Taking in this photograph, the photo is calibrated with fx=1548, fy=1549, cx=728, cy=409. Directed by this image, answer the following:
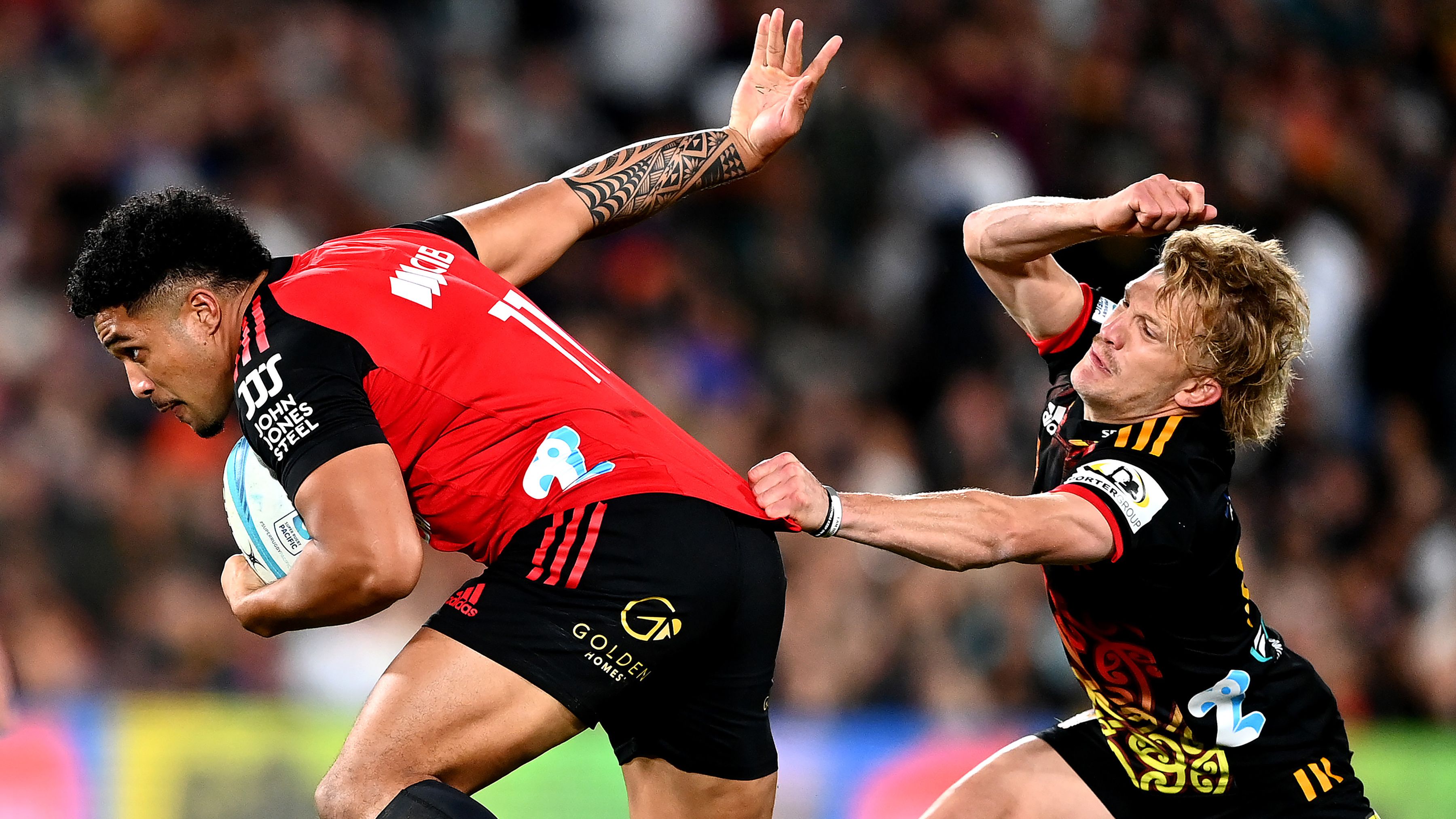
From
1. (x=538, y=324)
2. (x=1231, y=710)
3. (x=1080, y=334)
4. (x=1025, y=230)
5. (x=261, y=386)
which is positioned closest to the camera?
(x=261, y=386)

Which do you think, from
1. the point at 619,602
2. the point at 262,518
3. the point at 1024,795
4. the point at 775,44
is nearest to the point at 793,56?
the point at 775,44

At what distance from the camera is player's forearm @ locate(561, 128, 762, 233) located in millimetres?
4422

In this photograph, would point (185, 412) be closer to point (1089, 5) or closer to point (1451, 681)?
point (1451, 681)

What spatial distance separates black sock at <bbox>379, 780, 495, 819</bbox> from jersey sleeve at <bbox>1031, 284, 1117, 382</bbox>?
2237 mm

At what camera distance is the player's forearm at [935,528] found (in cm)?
363

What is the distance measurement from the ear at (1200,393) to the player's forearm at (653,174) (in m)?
1.43

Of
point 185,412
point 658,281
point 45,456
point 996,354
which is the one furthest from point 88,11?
point 185,412

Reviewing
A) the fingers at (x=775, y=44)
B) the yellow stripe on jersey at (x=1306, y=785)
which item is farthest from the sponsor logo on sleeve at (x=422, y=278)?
the yellow stripe on jersey at (x=1306, y=785)

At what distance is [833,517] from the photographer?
3.62 metres

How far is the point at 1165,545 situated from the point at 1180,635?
1.24 ft

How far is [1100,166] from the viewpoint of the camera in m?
9.89

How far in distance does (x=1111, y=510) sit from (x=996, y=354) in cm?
516

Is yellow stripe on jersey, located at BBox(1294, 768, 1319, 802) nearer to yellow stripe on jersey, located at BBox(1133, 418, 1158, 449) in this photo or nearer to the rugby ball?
yellow stripe on jersey, located at BBox(1133, 418, 1158, 449)

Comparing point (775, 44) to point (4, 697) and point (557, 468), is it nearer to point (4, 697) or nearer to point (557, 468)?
point (557, 468)
